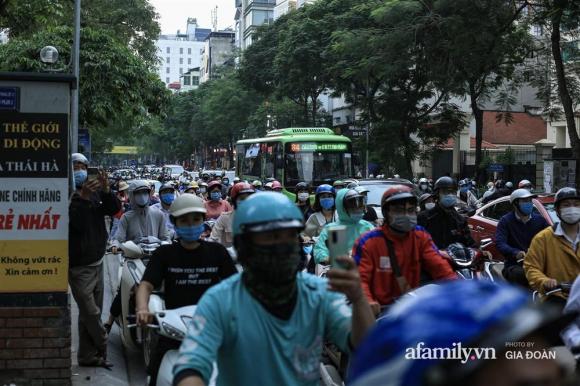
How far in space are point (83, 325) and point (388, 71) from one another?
1644 cm

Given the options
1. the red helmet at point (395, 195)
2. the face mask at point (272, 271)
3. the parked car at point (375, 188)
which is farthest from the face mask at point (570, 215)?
the parked car at point (375, 188)

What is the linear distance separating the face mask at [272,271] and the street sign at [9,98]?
3895 millimetres

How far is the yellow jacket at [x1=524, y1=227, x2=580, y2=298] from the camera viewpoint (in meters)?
6.27

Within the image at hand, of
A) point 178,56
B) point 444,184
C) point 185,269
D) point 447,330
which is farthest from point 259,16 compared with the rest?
point 447,330

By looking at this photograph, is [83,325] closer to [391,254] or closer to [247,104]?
[391,254]

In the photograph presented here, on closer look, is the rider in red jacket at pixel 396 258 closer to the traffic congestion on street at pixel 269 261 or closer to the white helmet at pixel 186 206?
the traffic congestion on street at pixel 269 261

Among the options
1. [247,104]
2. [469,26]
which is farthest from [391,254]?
[247,104]

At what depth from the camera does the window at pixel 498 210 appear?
1298cm

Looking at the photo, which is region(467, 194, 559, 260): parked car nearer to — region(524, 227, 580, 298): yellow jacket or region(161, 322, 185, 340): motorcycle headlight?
region(524, 227, 580, 298): yellow jacket

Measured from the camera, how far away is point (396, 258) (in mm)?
5273

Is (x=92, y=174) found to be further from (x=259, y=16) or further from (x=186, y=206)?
(x=259, y=16)

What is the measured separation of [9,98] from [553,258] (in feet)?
14.8

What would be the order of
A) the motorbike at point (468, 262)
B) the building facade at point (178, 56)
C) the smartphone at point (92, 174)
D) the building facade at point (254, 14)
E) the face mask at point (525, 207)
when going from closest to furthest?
the smartphone at point (92, 174), the motorbike at point (468, 262), the face mask at point (525, 207), the building facade at point (254, 14), the building facade at point (178, 56)

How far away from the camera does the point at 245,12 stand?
102 meters
